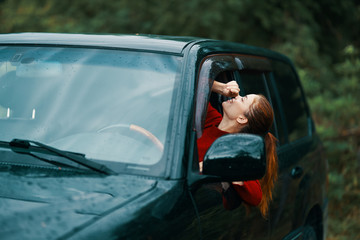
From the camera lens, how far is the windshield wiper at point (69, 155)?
7.78ft

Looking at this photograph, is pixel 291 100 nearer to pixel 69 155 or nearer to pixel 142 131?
pixel 142 131

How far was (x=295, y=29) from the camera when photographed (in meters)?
10.1

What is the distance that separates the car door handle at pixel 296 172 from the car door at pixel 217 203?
648 millimetres

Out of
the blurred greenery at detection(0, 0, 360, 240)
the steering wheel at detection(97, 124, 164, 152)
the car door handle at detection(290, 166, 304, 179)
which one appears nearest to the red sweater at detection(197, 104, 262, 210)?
the steering wheel at detection(97, 124, 164, 152)

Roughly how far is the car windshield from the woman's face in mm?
389

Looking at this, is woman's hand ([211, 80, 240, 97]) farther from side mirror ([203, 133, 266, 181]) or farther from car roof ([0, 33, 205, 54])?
side mirror ([203, 133, 266, 181])

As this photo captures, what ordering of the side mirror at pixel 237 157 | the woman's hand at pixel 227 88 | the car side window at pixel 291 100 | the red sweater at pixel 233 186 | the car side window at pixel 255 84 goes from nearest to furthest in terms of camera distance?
the side mirror at pixel 237 157 → the red sweater at pixel 233 186 → the woman's hand at pixel 227 88 → the car side window at pixel 255 84 → the car side window at pixel 291 100

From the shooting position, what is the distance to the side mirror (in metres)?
2.35

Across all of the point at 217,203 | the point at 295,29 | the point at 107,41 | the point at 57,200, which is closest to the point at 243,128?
the point at 217,203

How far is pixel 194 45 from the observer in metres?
2.93

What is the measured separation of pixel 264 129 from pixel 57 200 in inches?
51.5

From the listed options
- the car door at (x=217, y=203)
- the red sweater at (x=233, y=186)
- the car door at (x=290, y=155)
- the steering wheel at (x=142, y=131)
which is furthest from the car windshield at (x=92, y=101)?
the car door at (x=290, y=155)

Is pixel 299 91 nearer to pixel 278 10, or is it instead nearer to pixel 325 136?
pixel 325 136

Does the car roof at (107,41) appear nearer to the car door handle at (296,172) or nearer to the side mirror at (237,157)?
the side mirror at (237,157)
